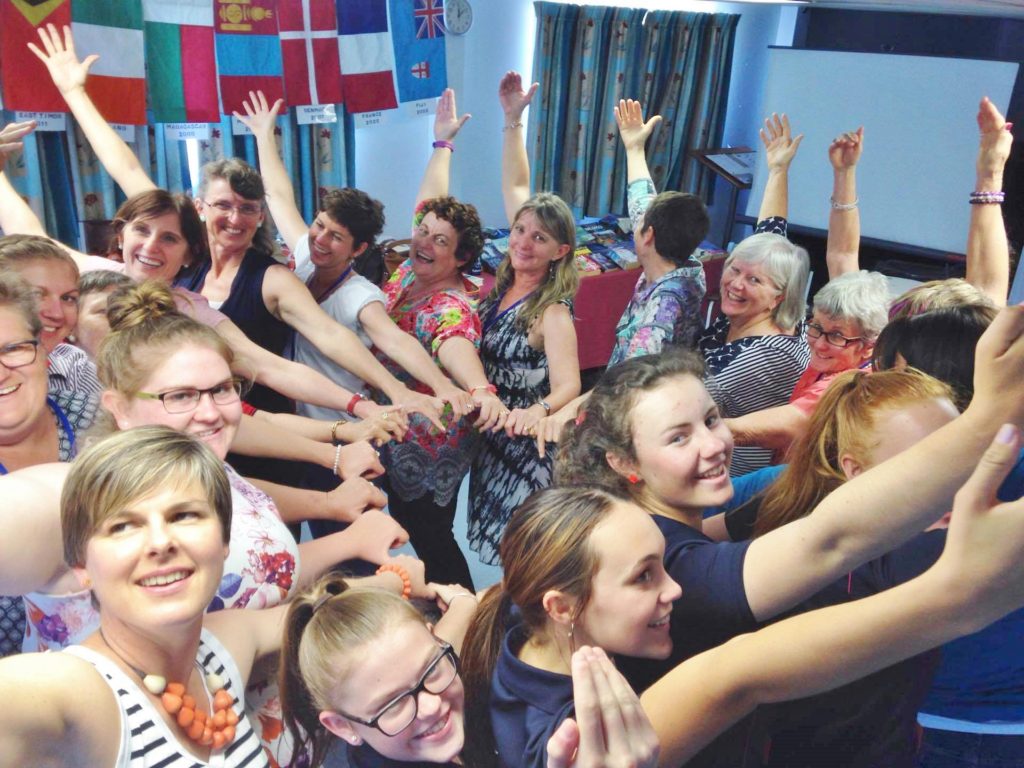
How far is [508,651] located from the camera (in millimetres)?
1103

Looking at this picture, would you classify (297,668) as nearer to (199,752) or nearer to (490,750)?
(199,752)

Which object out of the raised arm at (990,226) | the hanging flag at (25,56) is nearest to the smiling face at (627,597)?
the raised arm at (990,226)

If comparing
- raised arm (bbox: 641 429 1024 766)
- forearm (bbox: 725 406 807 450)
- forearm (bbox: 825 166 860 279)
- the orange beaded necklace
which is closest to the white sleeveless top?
the orange beaded necklace

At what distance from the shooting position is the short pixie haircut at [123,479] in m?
1.01

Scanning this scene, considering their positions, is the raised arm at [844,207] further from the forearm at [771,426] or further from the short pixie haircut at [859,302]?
the forearm at [771,426]

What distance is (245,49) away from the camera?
3.97 meters

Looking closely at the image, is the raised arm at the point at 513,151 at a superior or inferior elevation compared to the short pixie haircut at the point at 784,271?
superior

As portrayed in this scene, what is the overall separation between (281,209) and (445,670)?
2.33 meters

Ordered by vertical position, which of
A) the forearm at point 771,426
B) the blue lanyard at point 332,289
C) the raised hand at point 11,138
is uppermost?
the raised hand at point 11,138

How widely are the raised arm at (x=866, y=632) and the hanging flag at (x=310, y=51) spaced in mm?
3947

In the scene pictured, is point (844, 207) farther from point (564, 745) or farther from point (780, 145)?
point (564, 745)

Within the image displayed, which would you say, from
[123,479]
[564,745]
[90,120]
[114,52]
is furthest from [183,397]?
[114,52]

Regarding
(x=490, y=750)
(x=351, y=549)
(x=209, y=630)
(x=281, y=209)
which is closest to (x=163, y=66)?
(x=281, y=209)

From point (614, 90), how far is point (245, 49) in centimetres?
265
